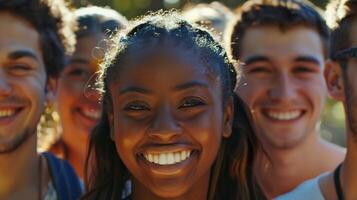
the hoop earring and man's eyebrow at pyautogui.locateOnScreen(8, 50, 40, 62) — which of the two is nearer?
man's eyebrow at pyautogui.locateOnScreen(8, 50, 40, 62)

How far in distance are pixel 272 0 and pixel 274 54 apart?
34 cm

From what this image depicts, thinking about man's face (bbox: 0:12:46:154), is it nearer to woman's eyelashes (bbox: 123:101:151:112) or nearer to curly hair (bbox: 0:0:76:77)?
curly hair (bbox: 0:0:76:77)

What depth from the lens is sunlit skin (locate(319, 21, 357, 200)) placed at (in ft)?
13.6

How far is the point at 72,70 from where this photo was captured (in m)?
5.39

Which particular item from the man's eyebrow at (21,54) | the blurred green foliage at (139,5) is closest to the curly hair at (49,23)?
the man's eyebrow at (21,54)

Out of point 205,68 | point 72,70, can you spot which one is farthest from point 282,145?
point 205,68

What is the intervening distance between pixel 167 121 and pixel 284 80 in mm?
1624

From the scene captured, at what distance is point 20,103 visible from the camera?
438cm

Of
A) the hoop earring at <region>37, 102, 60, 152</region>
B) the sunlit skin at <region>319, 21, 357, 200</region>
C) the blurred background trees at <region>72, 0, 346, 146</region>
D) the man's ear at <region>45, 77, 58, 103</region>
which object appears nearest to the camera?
the sunlit skin at <region>319, 21, 357, 200</region>

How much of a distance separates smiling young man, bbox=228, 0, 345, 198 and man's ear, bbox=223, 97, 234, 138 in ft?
3.75

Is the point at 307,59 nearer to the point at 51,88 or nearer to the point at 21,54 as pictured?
the point at 51,88

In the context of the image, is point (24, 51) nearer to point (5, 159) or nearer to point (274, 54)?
point (5, 159)

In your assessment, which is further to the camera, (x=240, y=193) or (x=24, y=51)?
(x=24, y=51)

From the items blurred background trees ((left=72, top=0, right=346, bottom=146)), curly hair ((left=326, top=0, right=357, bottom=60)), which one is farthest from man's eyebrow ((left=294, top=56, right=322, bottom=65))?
blurred background trees ((left=72, top=0, right=346, bottom=146))
